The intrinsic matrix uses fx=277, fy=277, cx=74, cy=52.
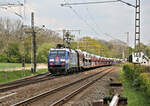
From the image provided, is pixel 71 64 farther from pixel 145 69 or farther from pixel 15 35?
pixel 15 35

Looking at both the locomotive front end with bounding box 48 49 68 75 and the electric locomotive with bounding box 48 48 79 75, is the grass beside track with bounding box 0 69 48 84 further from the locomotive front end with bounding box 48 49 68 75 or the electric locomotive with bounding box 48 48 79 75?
the locomotive front end with bounding box 48 49 68 75

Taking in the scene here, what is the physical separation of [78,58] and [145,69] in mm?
27455

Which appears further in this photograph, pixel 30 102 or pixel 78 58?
pixel 78 58

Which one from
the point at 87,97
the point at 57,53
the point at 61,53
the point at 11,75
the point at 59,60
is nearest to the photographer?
the point at 87,97

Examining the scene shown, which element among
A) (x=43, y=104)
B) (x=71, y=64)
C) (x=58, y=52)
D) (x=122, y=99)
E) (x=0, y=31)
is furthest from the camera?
(x=0, y=31)

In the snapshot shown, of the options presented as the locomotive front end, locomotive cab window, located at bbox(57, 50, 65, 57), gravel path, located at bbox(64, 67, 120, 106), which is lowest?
gravel path, located at bbox(64, 67, 120, 106)

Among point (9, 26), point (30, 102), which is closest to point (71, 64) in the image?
point (30, 102)

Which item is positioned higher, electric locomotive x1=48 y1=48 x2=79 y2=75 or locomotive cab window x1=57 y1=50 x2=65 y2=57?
locomotive cab window x1=57 y1=50 x2=65 y2=57

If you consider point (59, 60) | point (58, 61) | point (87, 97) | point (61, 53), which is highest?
point (61, 53)

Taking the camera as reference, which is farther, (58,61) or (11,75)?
(58,61)

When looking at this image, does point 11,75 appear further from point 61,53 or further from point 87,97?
point 87,97

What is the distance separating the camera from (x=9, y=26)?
68625 mm

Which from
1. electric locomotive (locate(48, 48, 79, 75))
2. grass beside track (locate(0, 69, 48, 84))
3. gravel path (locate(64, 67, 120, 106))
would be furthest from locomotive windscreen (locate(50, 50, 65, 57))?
gravel path (locate(64, 67, 120, 106))

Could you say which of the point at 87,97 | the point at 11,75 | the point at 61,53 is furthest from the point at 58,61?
the point at 87,97
